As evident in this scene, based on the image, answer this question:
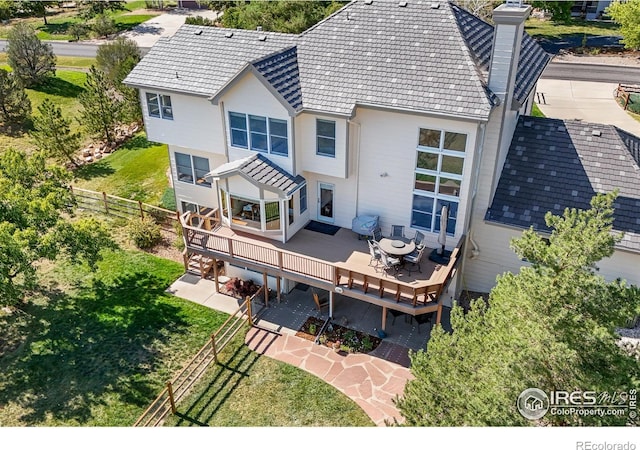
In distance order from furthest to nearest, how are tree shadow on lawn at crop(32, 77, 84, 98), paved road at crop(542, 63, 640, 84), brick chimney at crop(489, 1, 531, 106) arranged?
paved road at crop(542, 63, 640, 84), tree shadow on lawn at crop(32, 77, 84, 98), brick chimney at crop(489, 1, 531, 106)

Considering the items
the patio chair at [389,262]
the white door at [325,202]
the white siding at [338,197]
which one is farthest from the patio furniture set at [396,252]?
the white door at [325,202]

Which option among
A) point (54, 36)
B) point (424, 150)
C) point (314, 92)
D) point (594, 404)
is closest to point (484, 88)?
point (424, 150)

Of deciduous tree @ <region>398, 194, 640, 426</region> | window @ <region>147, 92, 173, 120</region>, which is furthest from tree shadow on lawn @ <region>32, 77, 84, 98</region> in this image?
deciduous tree @ <region>398, 194, 640, 426</region>

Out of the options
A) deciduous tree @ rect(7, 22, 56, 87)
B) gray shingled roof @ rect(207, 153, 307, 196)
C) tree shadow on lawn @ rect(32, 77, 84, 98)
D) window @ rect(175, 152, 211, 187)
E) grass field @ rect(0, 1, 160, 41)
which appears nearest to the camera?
gray shingled roof @ rect(207, 153, 307, 196)

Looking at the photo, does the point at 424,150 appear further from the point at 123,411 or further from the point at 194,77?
the point at 123,411

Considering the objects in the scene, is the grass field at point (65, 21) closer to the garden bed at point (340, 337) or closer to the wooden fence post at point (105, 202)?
the wooden fence post at point (105, 202)

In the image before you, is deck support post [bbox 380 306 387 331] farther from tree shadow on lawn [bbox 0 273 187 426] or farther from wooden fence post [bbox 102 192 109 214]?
wooden fence post [bbox 102 192 109 214]
